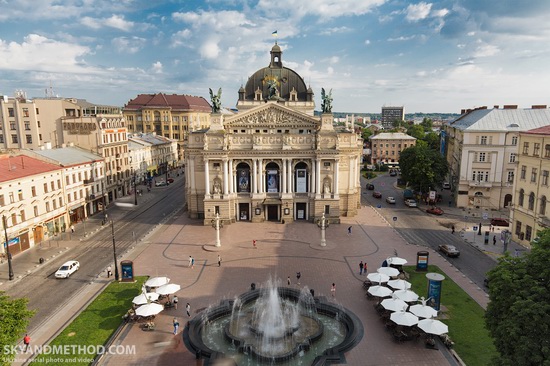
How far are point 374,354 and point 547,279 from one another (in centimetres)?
1282

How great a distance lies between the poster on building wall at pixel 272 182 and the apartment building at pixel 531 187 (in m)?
37.0

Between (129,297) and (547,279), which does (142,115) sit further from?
(547,279)

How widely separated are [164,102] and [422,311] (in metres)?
146

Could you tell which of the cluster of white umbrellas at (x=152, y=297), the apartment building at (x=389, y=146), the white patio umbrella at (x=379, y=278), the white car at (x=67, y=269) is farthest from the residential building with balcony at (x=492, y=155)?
Answer: the apartment building at (x=389, y=146)

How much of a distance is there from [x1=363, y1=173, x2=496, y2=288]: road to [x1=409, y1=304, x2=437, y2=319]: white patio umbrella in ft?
43.7

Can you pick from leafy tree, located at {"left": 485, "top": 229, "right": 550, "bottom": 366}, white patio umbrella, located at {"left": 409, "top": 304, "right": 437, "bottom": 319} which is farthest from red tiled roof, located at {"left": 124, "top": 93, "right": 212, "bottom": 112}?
leafy tree, located at {"left": 485, "top": 229, "right": 550, "bottom": 366}

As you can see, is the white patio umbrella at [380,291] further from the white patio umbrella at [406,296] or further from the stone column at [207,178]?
the stone column at [207,178]

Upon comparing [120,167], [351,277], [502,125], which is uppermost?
[502,125]

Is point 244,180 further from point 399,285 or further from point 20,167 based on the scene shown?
Result: point 399,285

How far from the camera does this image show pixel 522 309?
65.1 feet

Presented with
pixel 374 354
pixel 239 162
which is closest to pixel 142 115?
pixel 239 162

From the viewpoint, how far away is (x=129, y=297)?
37.8m

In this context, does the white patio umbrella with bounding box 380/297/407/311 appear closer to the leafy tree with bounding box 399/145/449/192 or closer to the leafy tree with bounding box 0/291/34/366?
the leafy tree with bounding box 0/291/34/366

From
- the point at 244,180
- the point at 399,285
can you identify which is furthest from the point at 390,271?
the point at 244,180
